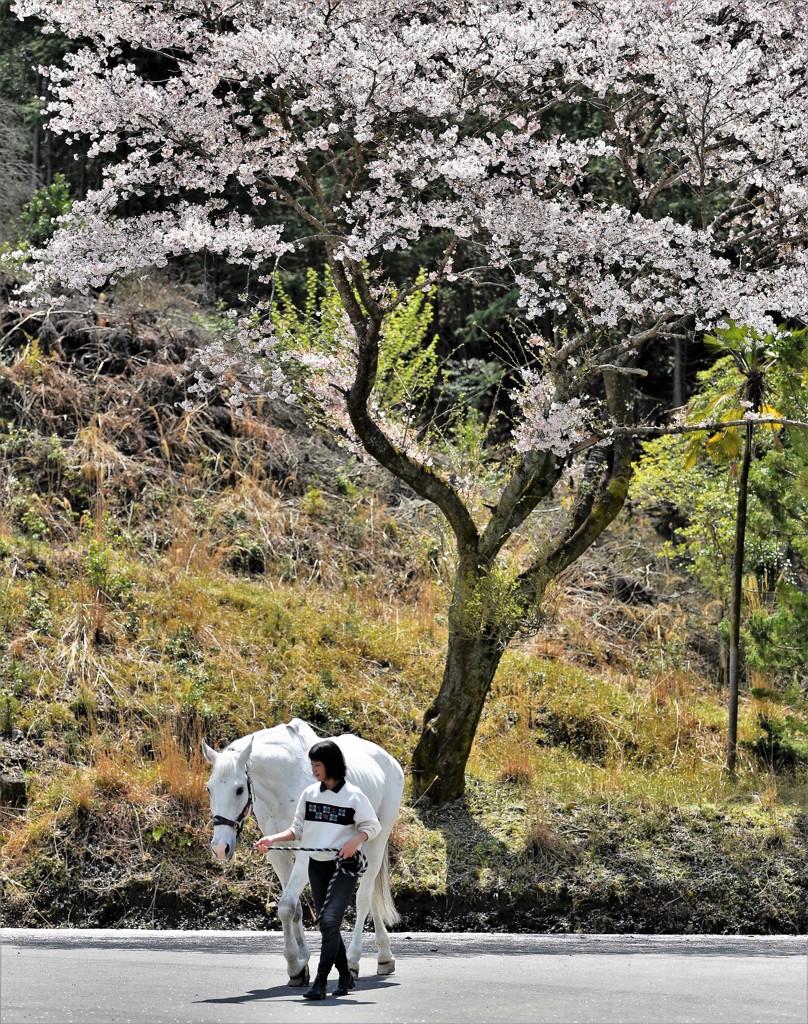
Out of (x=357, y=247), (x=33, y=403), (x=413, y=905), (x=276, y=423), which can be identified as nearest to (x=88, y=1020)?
(x=413, y=905)

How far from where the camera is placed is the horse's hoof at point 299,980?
7777 millimetres

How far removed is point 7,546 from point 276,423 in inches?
227

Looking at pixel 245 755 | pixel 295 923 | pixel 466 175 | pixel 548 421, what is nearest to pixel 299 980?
pixel 295 923

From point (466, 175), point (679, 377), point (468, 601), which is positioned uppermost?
point (679, 377)

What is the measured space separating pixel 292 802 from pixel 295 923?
971mm

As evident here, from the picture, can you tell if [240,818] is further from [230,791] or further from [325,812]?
[325,812]

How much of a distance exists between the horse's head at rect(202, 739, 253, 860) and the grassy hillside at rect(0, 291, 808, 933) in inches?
148

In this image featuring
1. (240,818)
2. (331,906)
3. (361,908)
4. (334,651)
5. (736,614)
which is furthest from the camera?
(334,651)

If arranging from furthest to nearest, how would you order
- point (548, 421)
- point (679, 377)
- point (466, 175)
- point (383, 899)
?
Answer: point (679, 377)
point (548, 421)
point (466, 175)
point (383, 899)

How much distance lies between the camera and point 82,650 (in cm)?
1477

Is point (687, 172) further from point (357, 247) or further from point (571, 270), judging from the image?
point (357, 247)

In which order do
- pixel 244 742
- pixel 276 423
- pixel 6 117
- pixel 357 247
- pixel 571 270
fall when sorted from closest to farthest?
pixel 244 742 < pixel 357 247 < pixel 571 270 < pixel 276 423 < pixel 6 117

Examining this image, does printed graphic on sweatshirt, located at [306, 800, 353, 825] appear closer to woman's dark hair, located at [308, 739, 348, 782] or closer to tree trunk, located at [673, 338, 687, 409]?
woman's dark hair, located at [308, 739, 348, 782]

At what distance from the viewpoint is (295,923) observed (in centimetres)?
774
